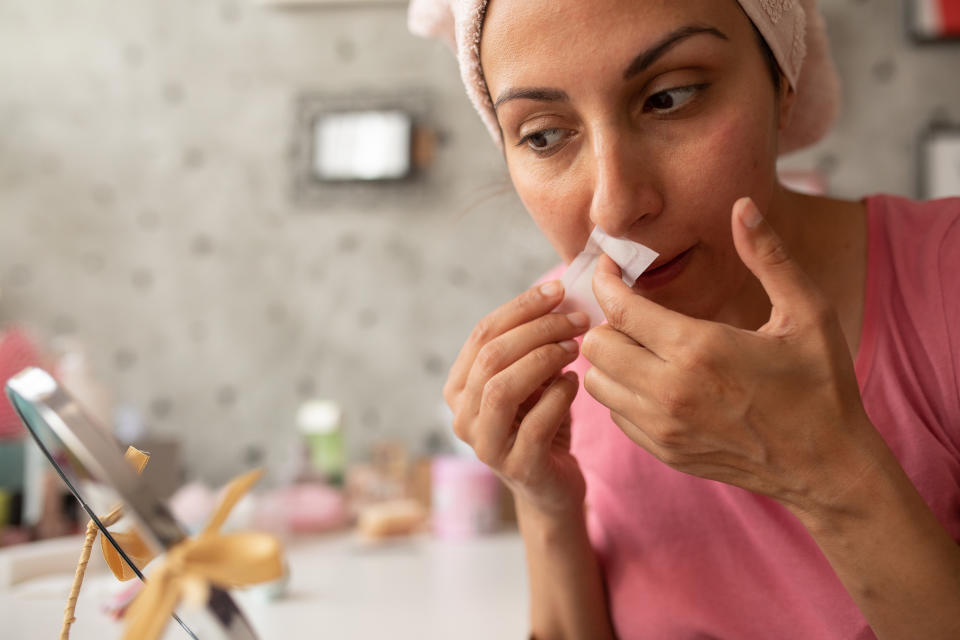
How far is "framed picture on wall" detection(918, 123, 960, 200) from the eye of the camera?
1.80 metres

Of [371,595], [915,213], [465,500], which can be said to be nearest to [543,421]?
[915,213]

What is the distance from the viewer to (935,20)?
70.2 inches

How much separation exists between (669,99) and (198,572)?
0.52m

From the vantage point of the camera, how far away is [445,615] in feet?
3.54

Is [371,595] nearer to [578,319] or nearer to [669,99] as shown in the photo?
[578,319]

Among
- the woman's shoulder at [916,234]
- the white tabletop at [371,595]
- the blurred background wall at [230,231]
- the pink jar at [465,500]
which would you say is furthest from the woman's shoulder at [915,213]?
the blurred background wall at [230,231]

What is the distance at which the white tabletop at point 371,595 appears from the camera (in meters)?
0.97

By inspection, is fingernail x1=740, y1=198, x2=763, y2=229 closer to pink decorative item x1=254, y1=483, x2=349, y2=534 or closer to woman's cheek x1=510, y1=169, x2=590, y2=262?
woman's cheek x1=510, y1=169, x2=590, y2=262

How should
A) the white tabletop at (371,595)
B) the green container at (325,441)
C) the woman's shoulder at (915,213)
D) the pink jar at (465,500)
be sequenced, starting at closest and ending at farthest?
the woman's shoulder at (915,213)
the white tabletop at (371,595)
the pink jar at (465,500)
the green container at (325,441)

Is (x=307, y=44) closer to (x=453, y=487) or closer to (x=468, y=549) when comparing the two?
(x=453, y=487)

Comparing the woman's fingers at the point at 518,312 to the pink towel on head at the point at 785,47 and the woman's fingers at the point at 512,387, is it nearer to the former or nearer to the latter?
the woman's fingers at the point at 512,387

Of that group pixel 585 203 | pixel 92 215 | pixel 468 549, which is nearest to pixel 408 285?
pixel 468 549

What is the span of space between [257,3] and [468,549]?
1.46 meters

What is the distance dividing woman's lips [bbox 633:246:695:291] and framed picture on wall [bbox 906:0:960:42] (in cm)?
150
